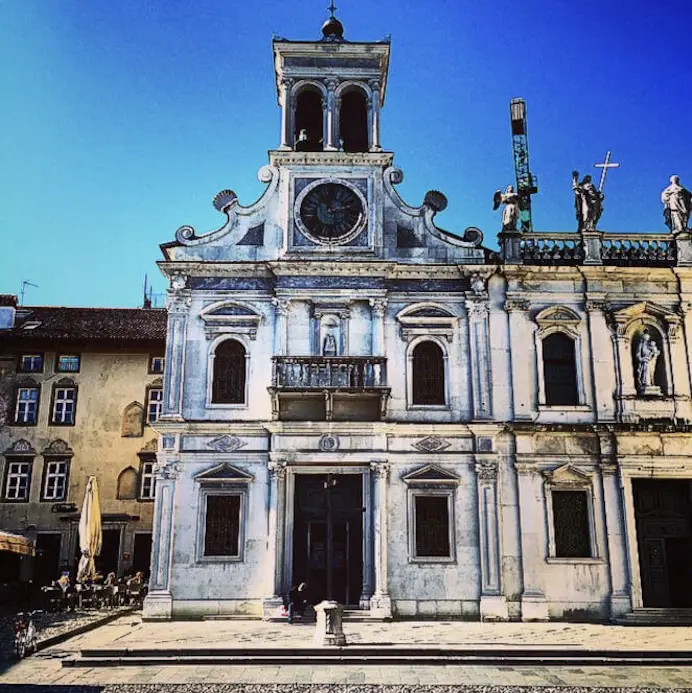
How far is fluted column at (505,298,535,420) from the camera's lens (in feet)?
74.6

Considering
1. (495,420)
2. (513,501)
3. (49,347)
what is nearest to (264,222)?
(495,420)

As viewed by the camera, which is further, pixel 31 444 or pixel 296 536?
pixel 31 444

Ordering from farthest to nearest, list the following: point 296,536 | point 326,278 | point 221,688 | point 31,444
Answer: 1. point 31,444
2. point 326,278
3. point 296,536
4. point 221,688

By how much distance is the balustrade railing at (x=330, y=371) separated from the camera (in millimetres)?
21781

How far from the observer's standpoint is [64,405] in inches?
1252

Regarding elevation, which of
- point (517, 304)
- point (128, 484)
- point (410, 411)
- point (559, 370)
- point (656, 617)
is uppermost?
point (517, 304)

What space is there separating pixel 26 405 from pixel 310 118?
17.0 metres

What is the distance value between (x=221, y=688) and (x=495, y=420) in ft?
40.1

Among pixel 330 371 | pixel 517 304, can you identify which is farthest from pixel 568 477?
pixel 330 371

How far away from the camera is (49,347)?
1271 inches

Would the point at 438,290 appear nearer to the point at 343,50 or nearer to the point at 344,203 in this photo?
the point at 344,203

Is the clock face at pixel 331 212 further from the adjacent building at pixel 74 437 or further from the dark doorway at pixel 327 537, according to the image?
the adjacent building at pixel 74 437

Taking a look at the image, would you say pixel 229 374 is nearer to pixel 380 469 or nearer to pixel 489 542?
pixel 380 469

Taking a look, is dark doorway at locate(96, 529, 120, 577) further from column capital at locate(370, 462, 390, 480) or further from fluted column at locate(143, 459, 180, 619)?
column capital at locate(370, 462, 390, 480)
